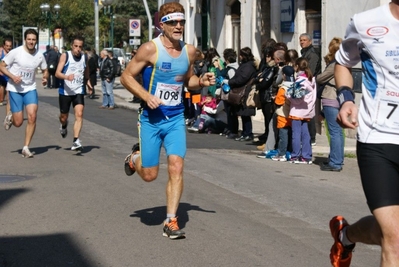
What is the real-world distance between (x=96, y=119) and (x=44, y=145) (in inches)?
270

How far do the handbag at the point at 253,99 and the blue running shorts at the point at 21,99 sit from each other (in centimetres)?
440

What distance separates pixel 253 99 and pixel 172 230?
9389 millimetres

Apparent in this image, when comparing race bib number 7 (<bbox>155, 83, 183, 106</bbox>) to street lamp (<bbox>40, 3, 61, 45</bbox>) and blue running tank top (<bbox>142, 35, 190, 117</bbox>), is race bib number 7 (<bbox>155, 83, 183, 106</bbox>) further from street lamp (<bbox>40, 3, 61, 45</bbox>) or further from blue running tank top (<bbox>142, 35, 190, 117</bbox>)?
street lamp (<bbox>40, 3, 61, 45</bbox>)

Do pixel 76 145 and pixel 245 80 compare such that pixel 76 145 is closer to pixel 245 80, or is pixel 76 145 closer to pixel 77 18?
pixel 245 80

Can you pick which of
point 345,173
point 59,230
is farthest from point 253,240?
point 345,173

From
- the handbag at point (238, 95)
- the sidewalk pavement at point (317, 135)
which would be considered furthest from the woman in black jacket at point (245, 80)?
the sidewalk pavement at point (317, 135)

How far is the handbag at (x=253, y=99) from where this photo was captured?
16.8 meters

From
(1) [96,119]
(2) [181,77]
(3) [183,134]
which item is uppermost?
(2) [181,77]

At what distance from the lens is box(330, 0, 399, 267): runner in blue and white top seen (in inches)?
197

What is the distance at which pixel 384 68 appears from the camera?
5117 millimetres

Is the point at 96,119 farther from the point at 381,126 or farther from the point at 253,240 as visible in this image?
the point at 381,126

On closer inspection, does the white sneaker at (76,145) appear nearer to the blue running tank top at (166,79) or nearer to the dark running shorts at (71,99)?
the dark running shorts at (71,99)

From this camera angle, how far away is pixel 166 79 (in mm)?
8172

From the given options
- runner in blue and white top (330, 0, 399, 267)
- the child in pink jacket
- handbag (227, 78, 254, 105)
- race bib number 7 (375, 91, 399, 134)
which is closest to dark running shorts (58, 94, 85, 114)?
the child in pink jacket
